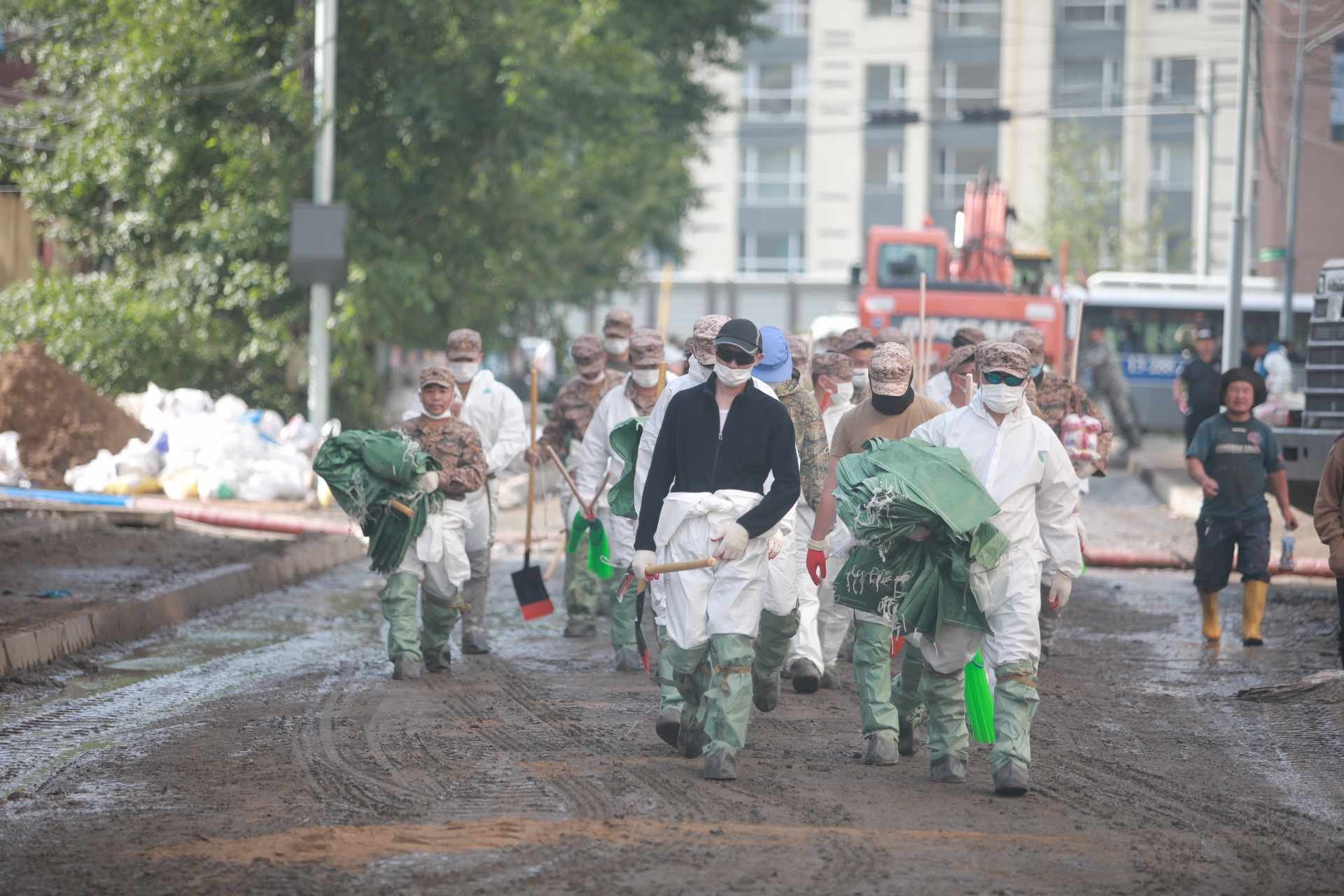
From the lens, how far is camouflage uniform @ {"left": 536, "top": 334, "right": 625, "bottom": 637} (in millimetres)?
12055

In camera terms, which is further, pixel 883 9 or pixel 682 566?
pixel 883 9

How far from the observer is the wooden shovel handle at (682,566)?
7.44 m

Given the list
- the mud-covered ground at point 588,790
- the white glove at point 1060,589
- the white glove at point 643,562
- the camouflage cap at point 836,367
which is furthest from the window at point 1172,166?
the white glove at point 643,562

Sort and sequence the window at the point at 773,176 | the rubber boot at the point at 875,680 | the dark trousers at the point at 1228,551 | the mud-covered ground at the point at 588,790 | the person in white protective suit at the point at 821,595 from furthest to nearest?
the window at the point at 773,176 < the dark trousers at the point at 1228,551 < the person in white protective suit at the point at 821,595 < the rubber boot at the point at 875,680 < the mud-covered ground at the point at 588,790

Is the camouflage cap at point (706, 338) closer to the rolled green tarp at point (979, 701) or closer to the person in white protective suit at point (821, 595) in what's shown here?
the person in white protective suit at point (821, 595)

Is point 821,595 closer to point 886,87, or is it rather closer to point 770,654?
point 770,654

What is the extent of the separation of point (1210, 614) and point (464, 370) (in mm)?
5105

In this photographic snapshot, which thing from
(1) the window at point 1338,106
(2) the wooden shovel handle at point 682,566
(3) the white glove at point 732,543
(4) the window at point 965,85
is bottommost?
(2) the wooden shovel handle at point 682,566

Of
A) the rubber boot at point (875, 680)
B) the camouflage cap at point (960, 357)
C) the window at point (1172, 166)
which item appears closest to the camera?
the rubber boot at point (875, 680)

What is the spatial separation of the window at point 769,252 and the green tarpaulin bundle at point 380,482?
57688mm

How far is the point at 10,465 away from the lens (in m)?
20.8

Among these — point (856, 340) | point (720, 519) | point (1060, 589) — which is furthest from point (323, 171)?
point (1060, 589)

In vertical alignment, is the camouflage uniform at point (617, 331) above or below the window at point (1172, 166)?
below

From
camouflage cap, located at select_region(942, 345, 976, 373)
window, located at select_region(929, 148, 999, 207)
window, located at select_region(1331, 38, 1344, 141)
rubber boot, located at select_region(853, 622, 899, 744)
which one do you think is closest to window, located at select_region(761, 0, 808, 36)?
window, located at select_region(929, 148, 999, 207)
